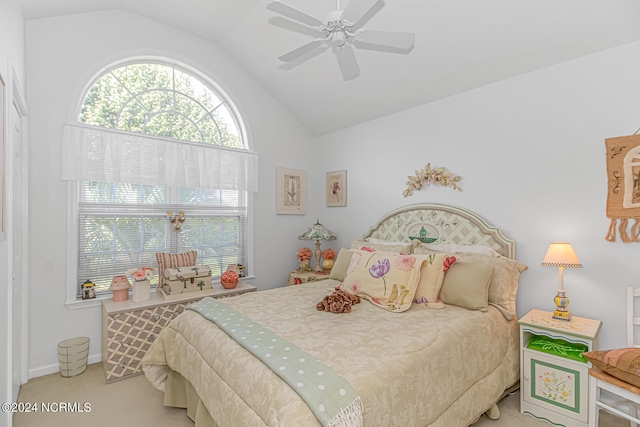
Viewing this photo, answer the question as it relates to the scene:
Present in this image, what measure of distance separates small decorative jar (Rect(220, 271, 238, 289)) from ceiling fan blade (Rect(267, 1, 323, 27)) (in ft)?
8.67

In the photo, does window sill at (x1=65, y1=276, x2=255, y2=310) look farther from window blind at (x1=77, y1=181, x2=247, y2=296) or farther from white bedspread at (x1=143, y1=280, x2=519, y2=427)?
white bedspread at (x1=143, y1=280, x2=519, y2=427)

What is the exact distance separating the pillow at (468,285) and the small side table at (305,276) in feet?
5.15

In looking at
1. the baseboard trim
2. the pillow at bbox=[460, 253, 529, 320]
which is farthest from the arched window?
the pillow at bbox=[460, 253, 529, 320]

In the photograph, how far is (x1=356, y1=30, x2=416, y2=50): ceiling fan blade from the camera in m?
1.82

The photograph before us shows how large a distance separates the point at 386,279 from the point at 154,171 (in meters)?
2.58

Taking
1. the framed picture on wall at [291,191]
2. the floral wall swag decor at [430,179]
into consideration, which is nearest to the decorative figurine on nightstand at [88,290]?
the framed picture on wall at [291,191]

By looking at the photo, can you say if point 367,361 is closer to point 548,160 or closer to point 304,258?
point 548,160

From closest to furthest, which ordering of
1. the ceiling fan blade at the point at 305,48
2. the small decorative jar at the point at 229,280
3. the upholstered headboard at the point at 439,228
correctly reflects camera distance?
1. the ceiling fan blade at the point at 305,48
2. the upholstered headboard at the point at 439,228
3. the small decorative jar at the point at 229,280

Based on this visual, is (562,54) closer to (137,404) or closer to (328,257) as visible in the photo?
(328,257)

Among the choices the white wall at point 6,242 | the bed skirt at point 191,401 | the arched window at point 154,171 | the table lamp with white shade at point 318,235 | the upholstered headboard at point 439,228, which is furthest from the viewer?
the table lamp with white shade at point 318,235

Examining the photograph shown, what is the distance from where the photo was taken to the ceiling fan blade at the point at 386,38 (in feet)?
5.97

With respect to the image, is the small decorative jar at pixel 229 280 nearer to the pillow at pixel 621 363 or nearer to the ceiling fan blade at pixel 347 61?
the ceiling fan blade at pixel 347 61

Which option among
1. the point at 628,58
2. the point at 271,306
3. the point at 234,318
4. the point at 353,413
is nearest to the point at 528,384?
the point at 353,413

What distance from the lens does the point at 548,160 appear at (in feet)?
8.33
